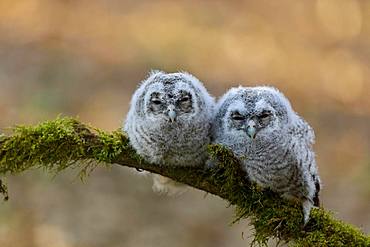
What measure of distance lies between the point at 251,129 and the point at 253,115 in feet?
0.23

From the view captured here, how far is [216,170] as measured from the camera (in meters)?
2.82

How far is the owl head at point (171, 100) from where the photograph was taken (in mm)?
2926

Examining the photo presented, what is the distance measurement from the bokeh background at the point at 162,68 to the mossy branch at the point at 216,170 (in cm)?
319

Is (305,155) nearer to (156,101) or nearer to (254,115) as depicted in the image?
(254,115)

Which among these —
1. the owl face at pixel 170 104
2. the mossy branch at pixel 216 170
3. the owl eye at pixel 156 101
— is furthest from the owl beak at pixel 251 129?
the owl eye at pixel 156 101

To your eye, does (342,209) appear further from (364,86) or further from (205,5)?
(205,5)

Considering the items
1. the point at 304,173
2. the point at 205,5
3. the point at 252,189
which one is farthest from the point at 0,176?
the point at 205,5

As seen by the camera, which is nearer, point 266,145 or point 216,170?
point 216,170

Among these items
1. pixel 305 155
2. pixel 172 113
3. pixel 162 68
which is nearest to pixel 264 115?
pixel 305 155

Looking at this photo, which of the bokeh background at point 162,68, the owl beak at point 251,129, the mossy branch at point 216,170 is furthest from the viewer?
the bokeh background at point 162,68

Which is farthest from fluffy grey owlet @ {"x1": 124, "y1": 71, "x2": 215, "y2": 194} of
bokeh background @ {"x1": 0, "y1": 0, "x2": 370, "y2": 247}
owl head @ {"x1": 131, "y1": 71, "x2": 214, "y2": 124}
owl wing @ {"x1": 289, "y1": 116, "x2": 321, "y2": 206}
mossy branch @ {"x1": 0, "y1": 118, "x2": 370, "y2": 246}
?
bokeh background @ {"x1": 0, "y1": 0, "x2": 370, "y2": 247}

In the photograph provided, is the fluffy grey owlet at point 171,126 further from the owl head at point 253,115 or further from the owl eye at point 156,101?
the owl head at point 253,115

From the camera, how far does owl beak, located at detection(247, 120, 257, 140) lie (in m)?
2.88

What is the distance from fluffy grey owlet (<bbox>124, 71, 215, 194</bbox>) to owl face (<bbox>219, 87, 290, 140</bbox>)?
0.13 m
